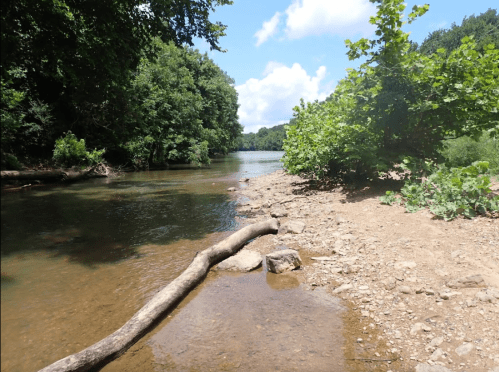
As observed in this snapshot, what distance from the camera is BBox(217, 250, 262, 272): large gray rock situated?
6.11m

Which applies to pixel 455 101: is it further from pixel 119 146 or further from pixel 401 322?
pixel 119 146

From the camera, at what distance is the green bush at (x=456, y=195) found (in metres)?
6.24

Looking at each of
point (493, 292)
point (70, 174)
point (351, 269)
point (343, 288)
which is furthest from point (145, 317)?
point (70, 174)

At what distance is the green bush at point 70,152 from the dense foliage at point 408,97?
16.9 metres

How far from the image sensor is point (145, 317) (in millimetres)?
4121

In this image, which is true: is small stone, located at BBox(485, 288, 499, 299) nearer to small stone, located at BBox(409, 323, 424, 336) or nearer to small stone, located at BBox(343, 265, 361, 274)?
small stone, located at BBox(409, 323, 424, 336)

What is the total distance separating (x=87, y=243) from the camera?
7.90 m

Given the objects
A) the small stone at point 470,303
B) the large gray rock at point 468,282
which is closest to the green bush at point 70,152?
the large gray rock at point 468,282

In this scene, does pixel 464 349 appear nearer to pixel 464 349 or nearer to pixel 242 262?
pixel 464 349

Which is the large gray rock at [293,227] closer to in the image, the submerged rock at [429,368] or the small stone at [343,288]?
the small stone at [343,288]

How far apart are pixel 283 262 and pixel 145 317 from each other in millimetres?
2767

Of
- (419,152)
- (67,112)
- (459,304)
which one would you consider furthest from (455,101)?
(67,112)

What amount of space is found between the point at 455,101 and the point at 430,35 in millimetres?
82431

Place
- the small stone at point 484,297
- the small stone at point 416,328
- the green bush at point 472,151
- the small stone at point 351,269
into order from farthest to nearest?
the green bush at point 472,151
the small stone at point 351,269
the small stone at point 484,297
the small stone at point 416,328
